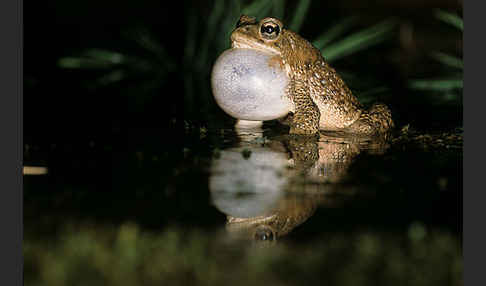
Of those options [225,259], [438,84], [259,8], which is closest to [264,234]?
[225,259]

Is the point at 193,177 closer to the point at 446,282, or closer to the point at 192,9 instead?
the point at 446,282

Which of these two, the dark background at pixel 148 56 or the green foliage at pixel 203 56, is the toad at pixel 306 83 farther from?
the green foliage at pixel 203 56

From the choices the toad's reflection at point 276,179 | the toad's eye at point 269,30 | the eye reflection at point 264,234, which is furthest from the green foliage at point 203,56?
the eye reflection at point 264,234

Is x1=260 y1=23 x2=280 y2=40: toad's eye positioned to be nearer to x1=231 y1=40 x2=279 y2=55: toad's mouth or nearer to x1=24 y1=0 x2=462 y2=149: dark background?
x1=231 y1=40 x2=279 y2=55: toad's mouth

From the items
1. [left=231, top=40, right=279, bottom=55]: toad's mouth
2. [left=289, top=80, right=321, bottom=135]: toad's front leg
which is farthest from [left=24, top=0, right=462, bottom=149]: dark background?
[left=289, top=80, right=321, bottom=135]: toad's front leg

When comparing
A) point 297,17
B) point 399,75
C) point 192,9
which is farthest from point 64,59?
point 399,75

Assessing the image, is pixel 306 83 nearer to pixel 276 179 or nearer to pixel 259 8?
pixel 276 179
